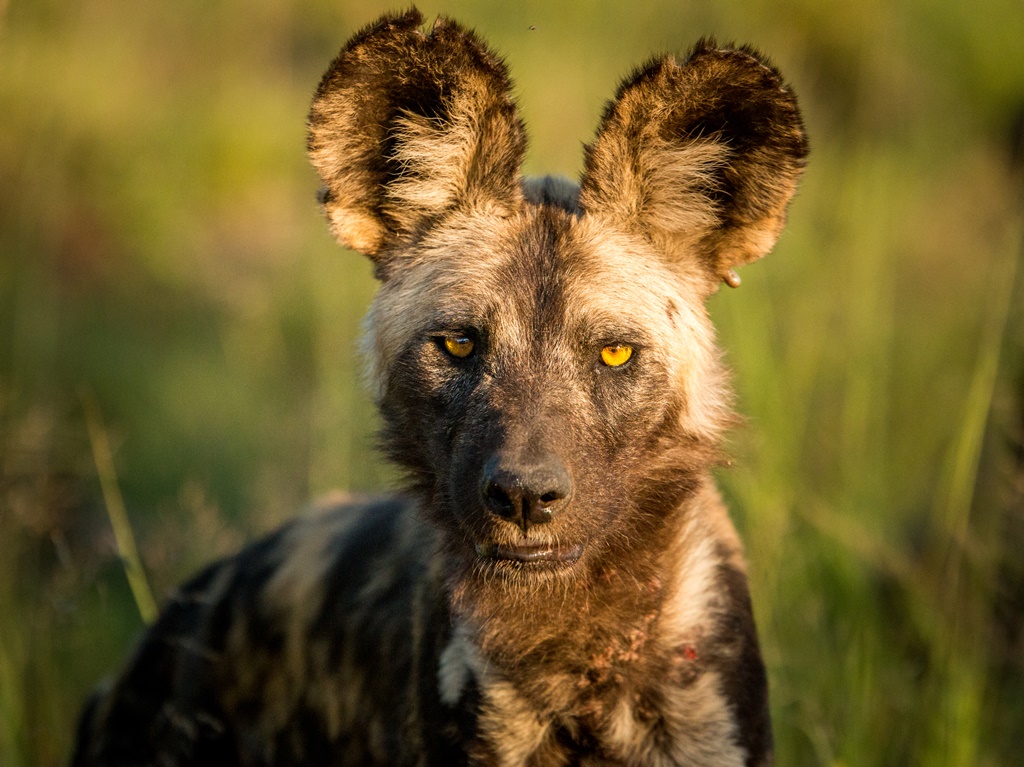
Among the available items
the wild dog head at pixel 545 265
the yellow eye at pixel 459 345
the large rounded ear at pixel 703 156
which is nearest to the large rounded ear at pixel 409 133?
the wild dog head at pixel 545 265

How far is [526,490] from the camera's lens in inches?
98.6

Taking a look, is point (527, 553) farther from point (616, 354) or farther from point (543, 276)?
point (543, 276)

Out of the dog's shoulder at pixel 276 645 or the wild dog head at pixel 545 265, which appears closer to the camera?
the wild dog head at pixel 545 265

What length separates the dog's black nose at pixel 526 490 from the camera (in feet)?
8.21

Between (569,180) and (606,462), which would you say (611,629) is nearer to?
(606,462)

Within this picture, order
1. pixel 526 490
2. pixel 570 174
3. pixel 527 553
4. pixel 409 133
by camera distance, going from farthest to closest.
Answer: pixel 570 174 < pixel 409 133 < pixel 527 553 < pixel 526 490

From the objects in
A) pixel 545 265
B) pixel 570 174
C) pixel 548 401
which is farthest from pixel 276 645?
pixel 570 174

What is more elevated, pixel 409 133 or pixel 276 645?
pixel 409 133

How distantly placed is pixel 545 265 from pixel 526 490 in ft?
2.13

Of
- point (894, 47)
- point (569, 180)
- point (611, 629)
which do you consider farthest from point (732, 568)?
point (894, 47)

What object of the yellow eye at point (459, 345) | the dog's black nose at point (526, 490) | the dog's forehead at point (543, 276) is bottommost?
the dog's black nose at point (526, 490)

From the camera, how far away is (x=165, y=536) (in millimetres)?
→ 4250

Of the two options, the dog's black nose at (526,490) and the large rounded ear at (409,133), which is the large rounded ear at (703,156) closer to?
the large rounded ear at (409,133)

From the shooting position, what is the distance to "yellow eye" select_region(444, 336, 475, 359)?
2861 mm
